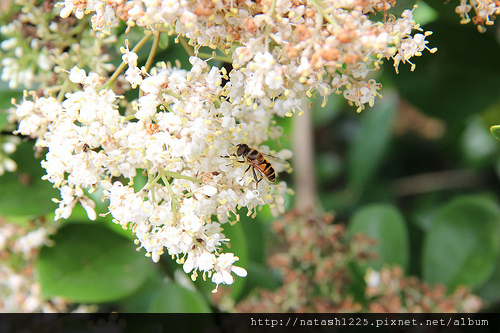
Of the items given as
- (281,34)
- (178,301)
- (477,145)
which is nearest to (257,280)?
(178,301)

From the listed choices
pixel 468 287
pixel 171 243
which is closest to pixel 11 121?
pixel 171 243

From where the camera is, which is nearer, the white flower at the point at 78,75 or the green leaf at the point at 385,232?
the white flower at the point at 78,75

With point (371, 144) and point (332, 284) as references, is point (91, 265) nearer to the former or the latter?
point (332, 284)

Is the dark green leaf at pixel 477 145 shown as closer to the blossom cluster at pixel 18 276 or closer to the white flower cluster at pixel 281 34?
the white flower cluster at pixel 281 34

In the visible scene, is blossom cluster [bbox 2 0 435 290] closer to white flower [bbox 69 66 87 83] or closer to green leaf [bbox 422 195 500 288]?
white flower [bbox 69 66 87 83]

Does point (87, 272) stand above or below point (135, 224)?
below

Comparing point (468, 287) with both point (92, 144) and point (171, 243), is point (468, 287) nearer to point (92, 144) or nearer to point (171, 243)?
point (171, 243)

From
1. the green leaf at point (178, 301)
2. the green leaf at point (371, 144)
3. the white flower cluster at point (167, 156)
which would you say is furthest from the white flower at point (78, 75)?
the green leaf at point (371, 144)
